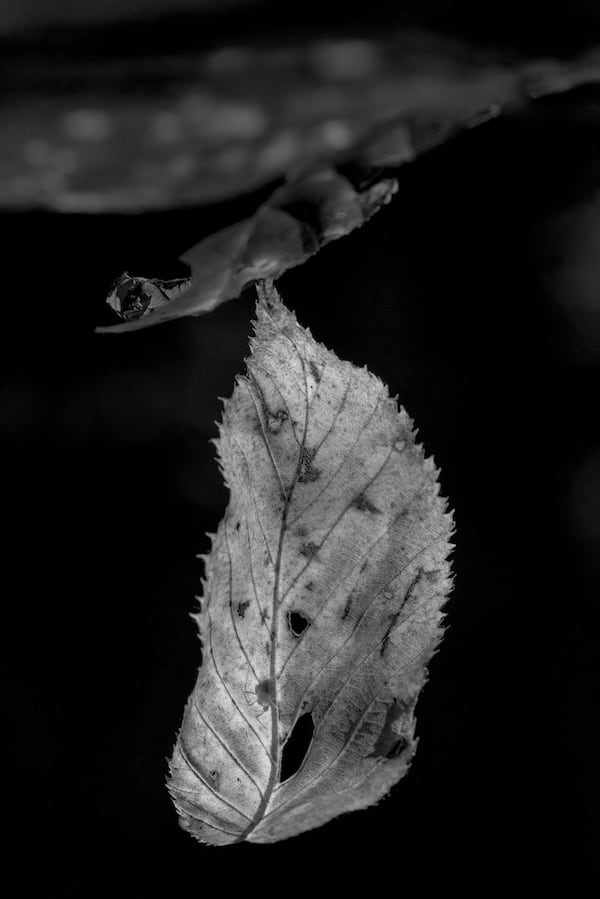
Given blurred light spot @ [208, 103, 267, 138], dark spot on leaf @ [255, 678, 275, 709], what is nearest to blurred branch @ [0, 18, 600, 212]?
blurred light spot @ [208, 103, 267, 138]

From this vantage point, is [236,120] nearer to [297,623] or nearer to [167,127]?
[167,127]

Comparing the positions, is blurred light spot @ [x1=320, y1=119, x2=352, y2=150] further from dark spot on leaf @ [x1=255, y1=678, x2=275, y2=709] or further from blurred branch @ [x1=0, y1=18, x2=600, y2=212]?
dark spot on leaf @ [x1=255, y1=678, x2=275, y2=709]

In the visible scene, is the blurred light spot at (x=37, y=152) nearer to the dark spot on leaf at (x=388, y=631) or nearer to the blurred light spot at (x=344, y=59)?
the blurred light spot at (x=344, y=59)

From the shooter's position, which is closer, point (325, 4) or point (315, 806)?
point (325, 4)

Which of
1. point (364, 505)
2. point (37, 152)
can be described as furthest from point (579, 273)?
point (37, 152)

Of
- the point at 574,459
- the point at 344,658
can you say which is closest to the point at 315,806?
the point at 344,658

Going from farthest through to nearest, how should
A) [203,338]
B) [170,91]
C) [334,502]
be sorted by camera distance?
[203,338]
[334,502]
[170,91]

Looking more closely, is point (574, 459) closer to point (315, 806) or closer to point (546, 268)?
point (546, 268)
